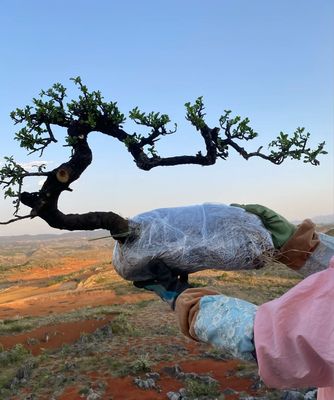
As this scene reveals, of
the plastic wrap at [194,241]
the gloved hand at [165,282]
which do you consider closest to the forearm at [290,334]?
the gloved hand at [165,282]

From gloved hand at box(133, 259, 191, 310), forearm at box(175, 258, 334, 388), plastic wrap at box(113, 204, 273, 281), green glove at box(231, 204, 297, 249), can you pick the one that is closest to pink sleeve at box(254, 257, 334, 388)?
forearm at box(175, 258, 334, 388)

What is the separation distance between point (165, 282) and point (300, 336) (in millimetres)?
947

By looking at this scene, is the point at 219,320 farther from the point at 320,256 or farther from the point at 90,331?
the point at 90,331

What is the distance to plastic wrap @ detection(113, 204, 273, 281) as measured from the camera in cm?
216

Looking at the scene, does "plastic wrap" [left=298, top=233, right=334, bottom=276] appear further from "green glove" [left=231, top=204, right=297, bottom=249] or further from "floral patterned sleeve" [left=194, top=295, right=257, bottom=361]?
"floral patterned sleeve" [left=194, top=295, right=257, bottom=361]

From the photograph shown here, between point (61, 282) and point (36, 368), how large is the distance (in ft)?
84.7

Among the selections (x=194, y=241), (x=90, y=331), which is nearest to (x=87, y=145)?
(x=194, y=241)

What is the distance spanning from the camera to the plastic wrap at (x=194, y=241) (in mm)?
2164

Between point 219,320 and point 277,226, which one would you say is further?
point 277,226

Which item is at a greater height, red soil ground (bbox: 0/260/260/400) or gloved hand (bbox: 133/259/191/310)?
gloved hand (bbox: 133/259/191/310)

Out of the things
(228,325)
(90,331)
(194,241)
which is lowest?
(90,331)

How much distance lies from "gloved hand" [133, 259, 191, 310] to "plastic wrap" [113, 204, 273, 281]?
3 cm

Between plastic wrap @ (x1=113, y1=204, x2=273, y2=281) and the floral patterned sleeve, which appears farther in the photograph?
plastic wrap @ (x1=113, y1=204, x2=273, y2=281)

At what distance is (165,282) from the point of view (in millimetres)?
2018
